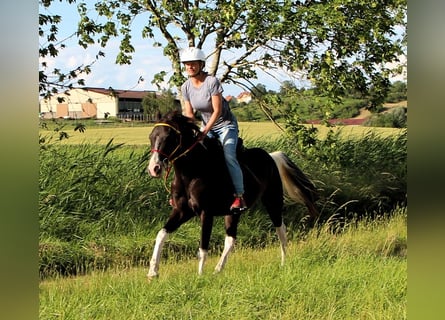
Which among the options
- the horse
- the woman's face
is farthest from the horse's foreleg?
the woman's face

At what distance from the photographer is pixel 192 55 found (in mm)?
4832

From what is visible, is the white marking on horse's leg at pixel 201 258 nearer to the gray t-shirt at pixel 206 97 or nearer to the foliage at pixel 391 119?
the gray t-shirt at pixel 206 97

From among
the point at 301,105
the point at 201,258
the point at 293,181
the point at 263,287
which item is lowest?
the point at 263,287

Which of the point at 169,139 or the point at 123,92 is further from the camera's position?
the point at 123,92

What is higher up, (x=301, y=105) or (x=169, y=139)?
(x=301, y=105)

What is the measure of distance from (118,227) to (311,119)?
6.38 feet

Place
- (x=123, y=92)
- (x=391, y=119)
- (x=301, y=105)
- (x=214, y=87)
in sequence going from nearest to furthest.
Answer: (x=214, y=87) → (x=123, y=92) → (x=301, y=105) → (x=391, y=119)

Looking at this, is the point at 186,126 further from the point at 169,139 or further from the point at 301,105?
the point at 301,105

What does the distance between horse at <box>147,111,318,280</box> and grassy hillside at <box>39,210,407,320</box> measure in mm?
139

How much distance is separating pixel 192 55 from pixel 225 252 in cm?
161

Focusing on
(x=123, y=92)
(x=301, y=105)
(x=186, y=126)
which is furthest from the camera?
(x=301, y=105)

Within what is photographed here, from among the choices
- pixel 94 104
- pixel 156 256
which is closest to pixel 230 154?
pixel 156 256

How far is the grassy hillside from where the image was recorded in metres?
4.74

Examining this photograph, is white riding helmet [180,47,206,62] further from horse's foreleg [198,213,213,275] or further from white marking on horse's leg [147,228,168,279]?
white marking on horse's leg [147,228,168,279]
